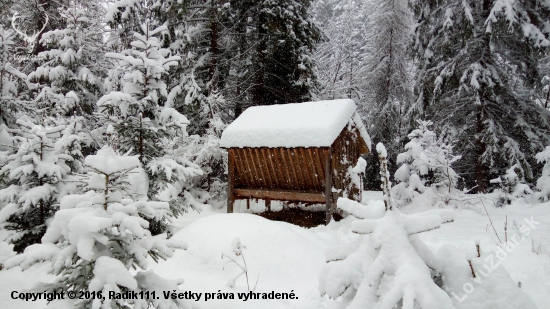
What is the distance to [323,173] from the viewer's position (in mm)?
9062

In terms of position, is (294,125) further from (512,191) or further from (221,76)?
(221,76)

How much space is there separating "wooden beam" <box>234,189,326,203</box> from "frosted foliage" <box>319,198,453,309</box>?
691 centimetres

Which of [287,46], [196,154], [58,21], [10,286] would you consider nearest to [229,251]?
[10,286]

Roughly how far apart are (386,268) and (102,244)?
2295 millimetres

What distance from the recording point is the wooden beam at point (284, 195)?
29.8 feet

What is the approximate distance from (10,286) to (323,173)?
6.71 m

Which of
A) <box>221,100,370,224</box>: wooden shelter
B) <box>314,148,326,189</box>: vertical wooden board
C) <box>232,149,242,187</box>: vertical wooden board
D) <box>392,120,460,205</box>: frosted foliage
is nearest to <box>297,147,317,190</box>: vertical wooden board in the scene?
<box>221,100,370,224</box>: wooden shelter

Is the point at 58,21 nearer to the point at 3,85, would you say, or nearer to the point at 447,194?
the point at 3,85

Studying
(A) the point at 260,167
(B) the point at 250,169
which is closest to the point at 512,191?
(A) the point at 260,167

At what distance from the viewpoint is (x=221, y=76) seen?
52.0 feet

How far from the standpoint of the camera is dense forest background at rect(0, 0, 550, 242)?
7.50m

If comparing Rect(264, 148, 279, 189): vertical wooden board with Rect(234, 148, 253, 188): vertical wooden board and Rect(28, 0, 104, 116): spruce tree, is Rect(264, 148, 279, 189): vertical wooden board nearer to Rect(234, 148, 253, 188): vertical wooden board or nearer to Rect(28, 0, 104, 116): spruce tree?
Rect(234, 148, 253, 188): vertical wooden board

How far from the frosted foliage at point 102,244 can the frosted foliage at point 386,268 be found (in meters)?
1.59

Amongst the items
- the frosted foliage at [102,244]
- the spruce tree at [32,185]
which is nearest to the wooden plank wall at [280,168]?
the spruce tree at [32,185]
